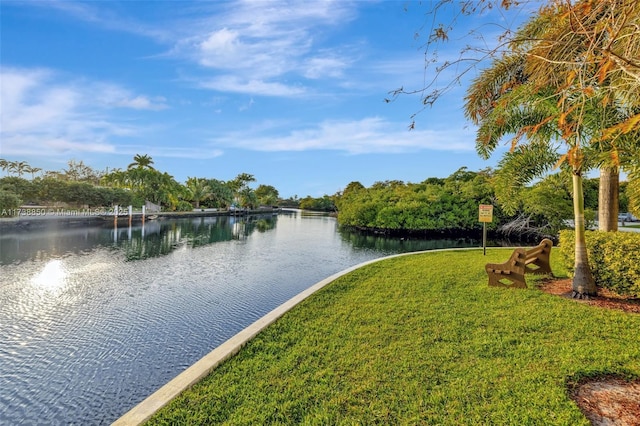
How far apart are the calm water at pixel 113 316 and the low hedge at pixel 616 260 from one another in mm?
6186

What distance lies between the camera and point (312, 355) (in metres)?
3.50

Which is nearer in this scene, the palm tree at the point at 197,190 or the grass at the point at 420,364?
the grass at the point at 420,364

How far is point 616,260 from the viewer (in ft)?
17.3

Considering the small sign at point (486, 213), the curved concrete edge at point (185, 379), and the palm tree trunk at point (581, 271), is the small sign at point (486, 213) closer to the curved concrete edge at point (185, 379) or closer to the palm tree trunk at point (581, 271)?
the palm tree trunk at point (581, 271)

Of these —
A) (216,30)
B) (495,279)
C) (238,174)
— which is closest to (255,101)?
(216,30)

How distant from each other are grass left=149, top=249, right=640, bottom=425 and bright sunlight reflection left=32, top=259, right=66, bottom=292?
24.2 ft

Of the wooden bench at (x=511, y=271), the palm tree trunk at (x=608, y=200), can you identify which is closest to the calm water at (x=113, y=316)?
the wooden bench at (x=511, y=271)

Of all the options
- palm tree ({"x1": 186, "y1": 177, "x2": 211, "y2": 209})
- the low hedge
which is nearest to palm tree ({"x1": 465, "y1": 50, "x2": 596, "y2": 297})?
the low hedge

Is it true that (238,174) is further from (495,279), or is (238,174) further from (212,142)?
(495,279)

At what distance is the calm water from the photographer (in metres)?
3.67

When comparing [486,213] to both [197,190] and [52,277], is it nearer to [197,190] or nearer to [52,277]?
[52,277]

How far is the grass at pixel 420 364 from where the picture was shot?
8.13 feet

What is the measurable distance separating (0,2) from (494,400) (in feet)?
45.8

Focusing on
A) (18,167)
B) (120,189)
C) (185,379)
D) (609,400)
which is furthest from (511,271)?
(18,167)
